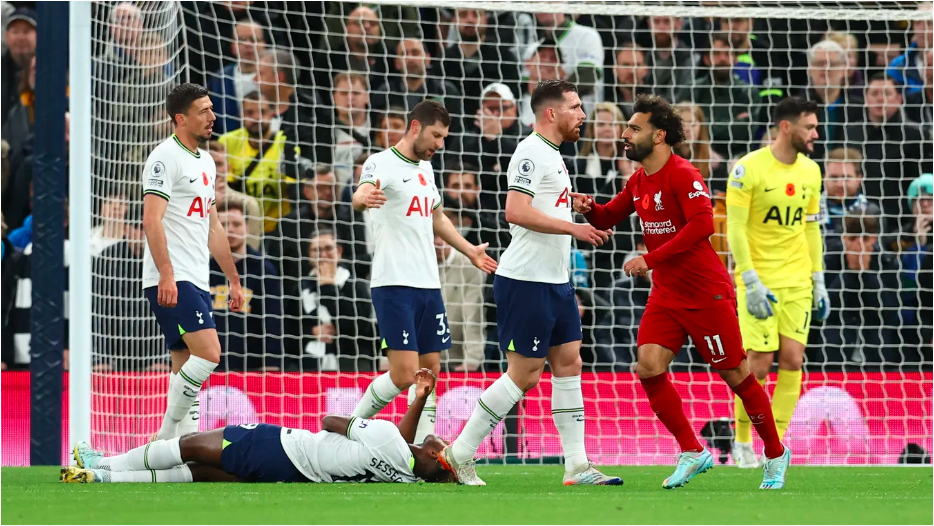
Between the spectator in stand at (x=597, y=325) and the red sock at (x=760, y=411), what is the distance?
356cm

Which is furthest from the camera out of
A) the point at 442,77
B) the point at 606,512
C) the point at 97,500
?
the point at 442,77

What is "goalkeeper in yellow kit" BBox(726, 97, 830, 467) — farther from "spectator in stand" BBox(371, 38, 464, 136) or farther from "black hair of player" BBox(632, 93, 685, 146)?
"spectator in stand" BBox(371, 38, 464, 136)

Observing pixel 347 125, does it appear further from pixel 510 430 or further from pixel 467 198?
pixel 510 430

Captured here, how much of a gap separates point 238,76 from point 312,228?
4.59 ft

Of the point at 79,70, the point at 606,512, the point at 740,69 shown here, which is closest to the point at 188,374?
the point at 79,70

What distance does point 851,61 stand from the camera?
410 inches

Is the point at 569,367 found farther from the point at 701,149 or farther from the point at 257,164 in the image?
the point at 257,164

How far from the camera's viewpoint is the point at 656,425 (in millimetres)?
8656

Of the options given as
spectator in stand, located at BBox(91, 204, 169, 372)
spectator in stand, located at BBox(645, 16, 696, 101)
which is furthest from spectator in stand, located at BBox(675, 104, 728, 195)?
spectator in stand, located at BBox(91, 204, 169, 372)

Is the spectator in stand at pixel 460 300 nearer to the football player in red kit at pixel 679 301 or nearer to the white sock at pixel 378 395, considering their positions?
the white sock at pixel 378 395

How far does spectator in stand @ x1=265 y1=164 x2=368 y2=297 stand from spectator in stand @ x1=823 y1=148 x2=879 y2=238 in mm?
3628

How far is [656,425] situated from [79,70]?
451 centimetres

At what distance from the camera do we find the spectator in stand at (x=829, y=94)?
32.8 feet

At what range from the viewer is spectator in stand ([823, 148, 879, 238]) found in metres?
9.51
